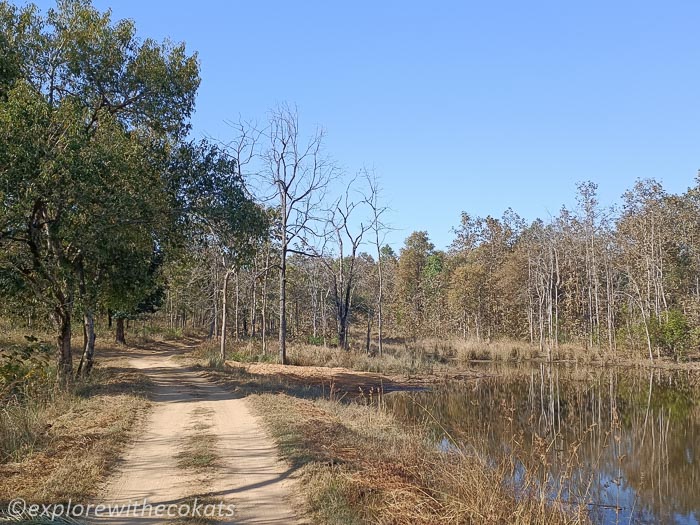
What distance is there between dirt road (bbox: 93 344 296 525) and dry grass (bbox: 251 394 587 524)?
42 centimetres

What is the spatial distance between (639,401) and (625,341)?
65.8ft

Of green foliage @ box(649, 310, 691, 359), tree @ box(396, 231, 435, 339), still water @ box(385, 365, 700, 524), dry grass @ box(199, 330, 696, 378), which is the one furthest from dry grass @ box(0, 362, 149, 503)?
tree @ box(396, 231, 435, 339)

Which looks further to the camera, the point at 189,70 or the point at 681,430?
the point at 189,70

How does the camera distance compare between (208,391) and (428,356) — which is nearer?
(208,391)

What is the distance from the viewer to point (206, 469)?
819cm

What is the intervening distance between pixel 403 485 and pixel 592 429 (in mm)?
2342

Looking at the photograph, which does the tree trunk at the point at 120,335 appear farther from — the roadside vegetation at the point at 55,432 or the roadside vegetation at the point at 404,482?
the roadside vegetation at the point at 404,482

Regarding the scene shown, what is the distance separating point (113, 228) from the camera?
15023 mm

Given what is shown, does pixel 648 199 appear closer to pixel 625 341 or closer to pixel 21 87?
pixel 625 341

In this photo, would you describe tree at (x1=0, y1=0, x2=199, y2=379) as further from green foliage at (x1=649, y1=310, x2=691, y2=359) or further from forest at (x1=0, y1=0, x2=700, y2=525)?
green foliage at (x1=649, y1=310, x2=691, y2=359)

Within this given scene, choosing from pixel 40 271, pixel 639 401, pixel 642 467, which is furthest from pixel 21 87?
pixel 639 401

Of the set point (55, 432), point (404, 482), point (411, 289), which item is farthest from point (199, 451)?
point (411, 289)

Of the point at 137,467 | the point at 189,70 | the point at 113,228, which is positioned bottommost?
the point at 137,467

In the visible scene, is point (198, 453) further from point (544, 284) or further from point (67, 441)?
point (544, 284)
